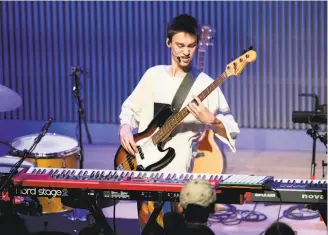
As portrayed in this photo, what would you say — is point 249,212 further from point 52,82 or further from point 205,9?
point 52,82

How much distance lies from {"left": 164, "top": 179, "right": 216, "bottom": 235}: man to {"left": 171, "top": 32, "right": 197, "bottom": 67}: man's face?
128cm

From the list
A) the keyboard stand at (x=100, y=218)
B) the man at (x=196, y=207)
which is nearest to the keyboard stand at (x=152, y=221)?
the keyboard stand at (x=100, y=218)

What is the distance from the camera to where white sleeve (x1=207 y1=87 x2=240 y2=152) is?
520cm

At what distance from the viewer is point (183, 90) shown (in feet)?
17.2

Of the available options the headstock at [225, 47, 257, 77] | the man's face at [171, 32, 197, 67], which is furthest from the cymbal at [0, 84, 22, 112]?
the headstock at [225, 47, 257, 77]

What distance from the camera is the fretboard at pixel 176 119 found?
5.10 metres

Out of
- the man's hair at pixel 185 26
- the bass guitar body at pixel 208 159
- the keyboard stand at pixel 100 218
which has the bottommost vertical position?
the bass guitar body at pixel 208 159

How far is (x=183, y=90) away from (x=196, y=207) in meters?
1.39

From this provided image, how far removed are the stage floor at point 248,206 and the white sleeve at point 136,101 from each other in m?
1.42

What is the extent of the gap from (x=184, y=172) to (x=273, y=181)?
0.68 m

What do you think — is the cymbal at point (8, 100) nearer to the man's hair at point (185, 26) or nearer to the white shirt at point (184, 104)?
the white shirt at point (184, 104)

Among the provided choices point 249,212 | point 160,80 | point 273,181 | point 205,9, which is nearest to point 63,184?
point 160,80

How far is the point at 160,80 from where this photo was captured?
17.6 ft

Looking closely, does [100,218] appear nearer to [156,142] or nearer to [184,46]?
[156,142]
